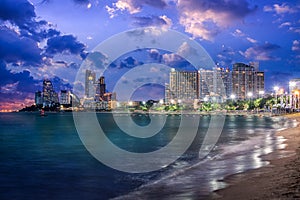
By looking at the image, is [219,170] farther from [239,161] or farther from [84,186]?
[84,186]

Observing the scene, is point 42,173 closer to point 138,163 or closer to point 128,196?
point 138,163

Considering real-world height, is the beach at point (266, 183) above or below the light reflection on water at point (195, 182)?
above

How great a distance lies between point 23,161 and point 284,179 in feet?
57.1

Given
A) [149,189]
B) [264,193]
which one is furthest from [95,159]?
[264,193]

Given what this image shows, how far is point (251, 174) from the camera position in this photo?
1430 centimetres

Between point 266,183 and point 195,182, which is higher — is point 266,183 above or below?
above

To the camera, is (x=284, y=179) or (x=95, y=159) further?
(x=95, y=159)

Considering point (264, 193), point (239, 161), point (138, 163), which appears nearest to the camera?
point (264, 193)

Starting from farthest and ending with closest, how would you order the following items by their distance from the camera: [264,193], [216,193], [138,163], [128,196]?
1. [138,163]
2. [128,196]
3. [216,193]
4. [264,193]

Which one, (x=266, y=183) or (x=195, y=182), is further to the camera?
(x=195, y=182)

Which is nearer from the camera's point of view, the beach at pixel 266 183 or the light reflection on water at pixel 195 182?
the beach at pixel 266 183

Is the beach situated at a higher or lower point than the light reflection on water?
higher

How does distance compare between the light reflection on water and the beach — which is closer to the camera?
the beach

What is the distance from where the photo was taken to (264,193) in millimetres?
10477
